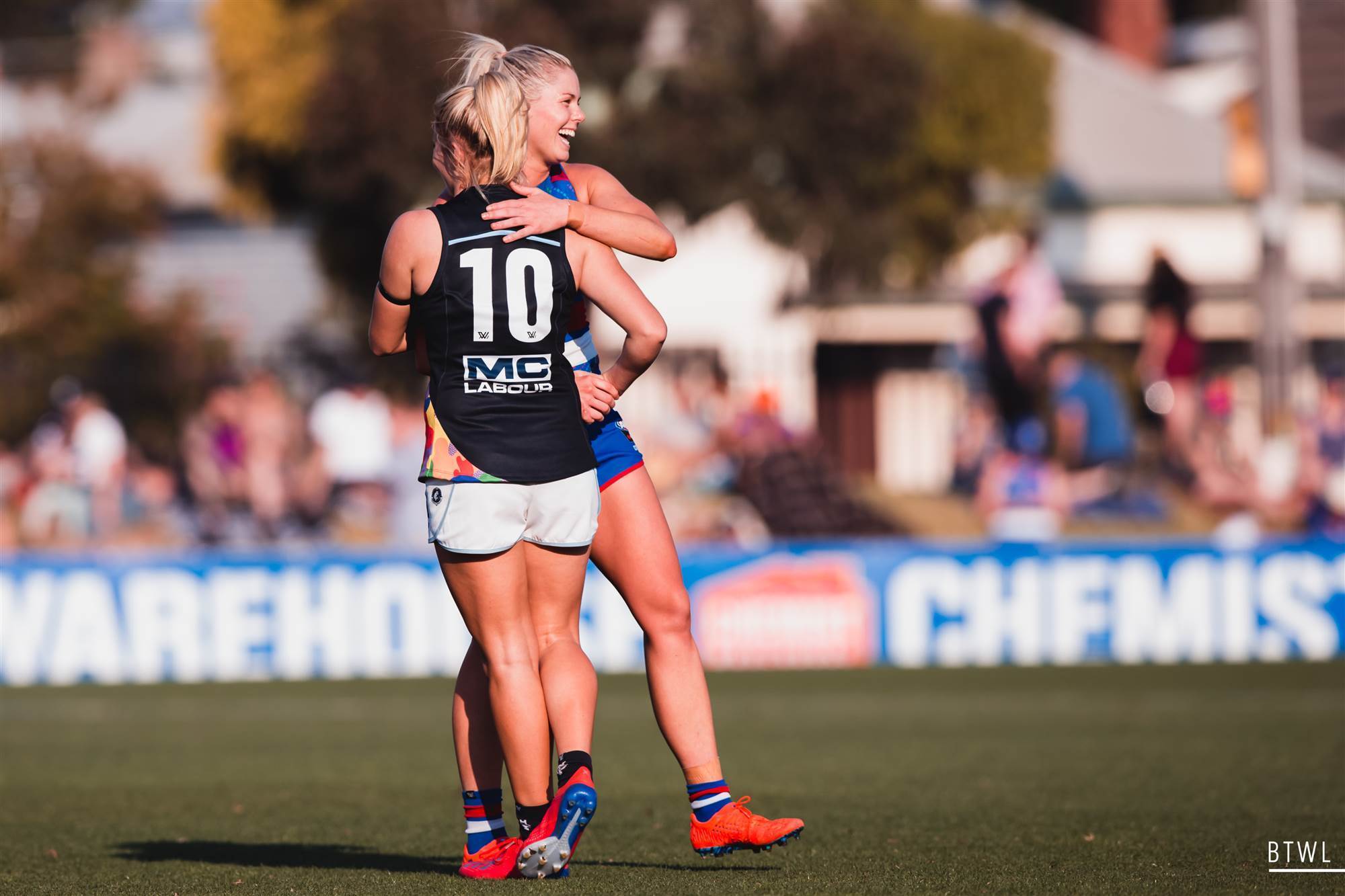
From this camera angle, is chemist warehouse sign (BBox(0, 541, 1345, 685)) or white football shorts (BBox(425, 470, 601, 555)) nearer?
white football shorts (BBox(425, 470, 601, 555))

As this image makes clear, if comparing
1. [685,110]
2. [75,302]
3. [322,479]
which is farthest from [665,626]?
[75,302]

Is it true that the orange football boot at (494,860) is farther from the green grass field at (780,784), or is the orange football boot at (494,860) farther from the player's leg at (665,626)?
the player's leg at (665,626)

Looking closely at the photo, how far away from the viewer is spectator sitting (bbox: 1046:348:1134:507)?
671 inches

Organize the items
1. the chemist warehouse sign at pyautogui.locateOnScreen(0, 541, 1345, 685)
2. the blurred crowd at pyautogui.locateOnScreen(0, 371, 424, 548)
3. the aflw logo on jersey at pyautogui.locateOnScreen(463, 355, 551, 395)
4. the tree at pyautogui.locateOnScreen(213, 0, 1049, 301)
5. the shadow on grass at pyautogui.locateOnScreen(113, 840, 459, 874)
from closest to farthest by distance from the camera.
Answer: the aflw logo on jersey at pyautogui.locateOnScreen(463, 355, 551, 395) < the shadow on grass at pyautogui.locateOnScreen(113, 840, 459, 874) < the chemist warehouse sign at pyautogui.locateOnScreen(0, 541, 1345, 685) < the blurred crowd at pyautogui.locateOnScreen(0, 371, 424, 548) < the tree at pyautogui.locateOnScreen(213, 0, 1049, 301)

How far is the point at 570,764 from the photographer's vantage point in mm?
5555

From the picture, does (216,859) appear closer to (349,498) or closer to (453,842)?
(453,842)

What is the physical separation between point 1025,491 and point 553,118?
443 inches

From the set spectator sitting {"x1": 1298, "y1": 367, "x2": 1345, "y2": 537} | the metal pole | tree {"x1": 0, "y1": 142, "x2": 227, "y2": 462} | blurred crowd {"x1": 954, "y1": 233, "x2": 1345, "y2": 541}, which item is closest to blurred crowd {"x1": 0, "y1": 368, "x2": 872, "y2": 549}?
blurred crowd {"x1": 954, "y1": 233, "x2": 1345, "y2": 541}

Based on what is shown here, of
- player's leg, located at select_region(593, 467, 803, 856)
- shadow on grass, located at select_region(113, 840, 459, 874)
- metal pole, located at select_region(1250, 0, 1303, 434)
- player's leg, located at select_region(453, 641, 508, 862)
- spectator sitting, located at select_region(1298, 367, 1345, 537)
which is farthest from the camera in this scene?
metal pole, located at select_region(1250, 0, 1303, 434)

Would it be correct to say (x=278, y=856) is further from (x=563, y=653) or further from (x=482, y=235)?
(x=482, y=235)

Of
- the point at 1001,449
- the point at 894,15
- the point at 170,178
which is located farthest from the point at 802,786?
the point at 170,178

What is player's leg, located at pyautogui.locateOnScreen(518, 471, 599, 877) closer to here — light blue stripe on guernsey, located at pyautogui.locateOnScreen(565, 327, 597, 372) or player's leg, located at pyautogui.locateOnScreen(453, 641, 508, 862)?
player's leg, located at pyautogui.locateOnScreen(453, 641, 508, 862)

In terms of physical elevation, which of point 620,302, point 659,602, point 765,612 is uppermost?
point 620,302

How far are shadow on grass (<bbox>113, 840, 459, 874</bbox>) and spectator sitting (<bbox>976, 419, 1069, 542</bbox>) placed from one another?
31.1 feet
